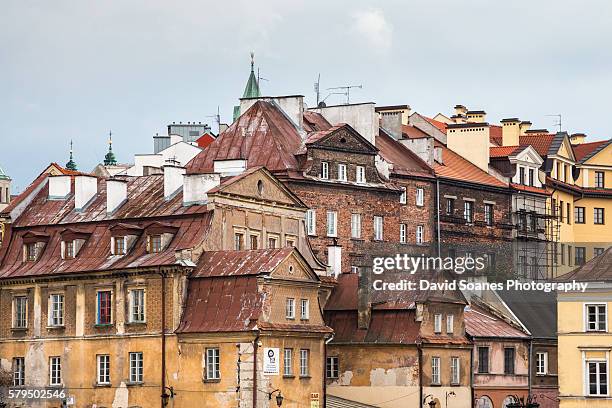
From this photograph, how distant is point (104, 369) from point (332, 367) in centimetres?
1269

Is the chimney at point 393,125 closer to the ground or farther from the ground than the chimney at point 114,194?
farther from the ground

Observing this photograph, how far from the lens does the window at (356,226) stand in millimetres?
106438

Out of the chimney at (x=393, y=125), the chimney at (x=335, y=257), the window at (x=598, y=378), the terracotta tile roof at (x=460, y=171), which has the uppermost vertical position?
the chimney at (x=393, y=125)

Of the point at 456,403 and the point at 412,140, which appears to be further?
the point at 412,140

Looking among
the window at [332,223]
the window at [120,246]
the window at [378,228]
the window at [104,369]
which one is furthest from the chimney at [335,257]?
the window at [104,369]

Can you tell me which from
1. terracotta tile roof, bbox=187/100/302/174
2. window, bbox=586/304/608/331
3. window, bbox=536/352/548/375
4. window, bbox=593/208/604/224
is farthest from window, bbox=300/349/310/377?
window, bbox=593/208/604/224

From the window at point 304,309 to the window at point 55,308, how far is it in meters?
11.9

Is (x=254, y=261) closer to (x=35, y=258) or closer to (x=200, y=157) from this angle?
(x=35, y=258)

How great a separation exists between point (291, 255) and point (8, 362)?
15.8 metres

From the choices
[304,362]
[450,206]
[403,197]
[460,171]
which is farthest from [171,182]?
[460,171]

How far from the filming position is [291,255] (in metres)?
82.1

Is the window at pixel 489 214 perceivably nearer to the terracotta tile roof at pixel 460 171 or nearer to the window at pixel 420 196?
the terracotta tile roof at pixel 460 171

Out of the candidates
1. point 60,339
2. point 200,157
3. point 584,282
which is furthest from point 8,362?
point 584,282

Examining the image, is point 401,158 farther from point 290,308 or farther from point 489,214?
point 290,308
